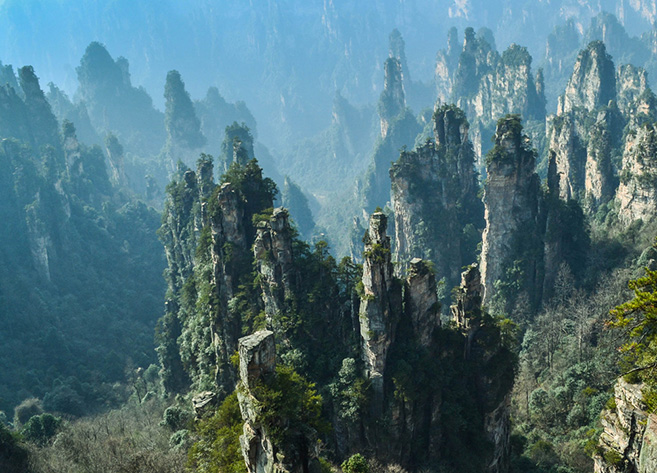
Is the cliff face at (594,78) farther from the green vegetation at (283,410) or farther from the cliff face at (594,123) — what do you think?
the green vegetation at (283,410)

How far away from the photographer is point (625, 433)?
74.9ft

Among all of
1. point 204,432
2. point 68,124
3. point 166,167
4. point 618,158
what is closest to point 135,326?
point 68,124

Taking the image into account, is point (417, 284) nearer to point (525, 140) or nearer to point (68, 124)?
point (525, 140)

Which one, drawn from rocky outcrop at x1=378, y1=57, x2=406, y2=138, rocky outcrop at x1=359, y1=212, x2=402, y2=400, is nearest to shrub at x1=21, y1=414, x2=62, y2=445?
rocky outcrop at x1=359, y1=212, x2=402, y2=400

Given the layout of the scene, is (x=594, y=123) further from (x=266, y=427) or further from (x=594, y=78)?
(x=266, y=427)

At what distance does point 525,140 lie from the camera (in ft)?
224

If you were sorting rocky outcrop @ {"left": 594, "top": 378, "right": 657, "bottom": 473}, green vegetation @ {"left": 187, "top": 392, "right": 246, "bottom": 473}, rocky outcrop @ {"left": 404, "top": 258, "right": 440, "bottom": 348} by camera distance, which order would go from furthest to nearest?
1. rocky outcrop @ {"left": 404, "top": 258, "right": 440, "bottom": 348}
2. green vegetation @ {"left": 187, "top": 392, "right": 246, "bottom": 473}
3. rocky outcrop @ {"left": 594, "top": 378, "right": 657, "bottom": 473}

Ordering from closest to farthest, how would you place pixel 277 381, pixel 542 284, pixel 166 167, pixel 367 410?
pixel 277 381, pixel 367 410, pixel 542 284, pixel 166 167

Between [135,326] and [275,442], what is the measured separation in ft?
208

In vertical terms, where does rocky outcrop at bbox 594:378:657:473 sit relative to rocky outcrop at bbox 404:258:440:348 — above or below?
below

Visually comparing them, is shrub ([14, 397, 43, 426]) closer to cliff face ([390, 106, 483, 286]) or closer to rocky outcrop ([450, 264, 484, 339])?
rocky outcrop ([450, 264, 484, 339])

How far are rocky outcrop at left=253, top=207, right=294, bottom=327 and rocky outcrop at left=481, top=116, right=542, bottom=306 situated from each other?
1332 inches

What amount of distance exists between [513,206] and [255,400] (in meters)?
49.5

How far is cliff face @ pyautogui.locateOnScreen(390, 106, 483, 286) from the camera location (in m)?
79.4
